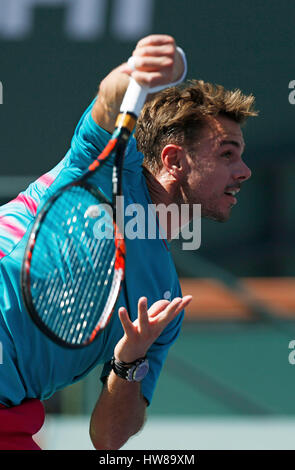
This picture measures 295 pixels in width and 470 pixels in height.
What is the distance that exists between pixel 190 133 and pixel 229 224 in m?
3.31

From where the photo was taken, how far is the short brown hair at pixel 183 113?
218 cm

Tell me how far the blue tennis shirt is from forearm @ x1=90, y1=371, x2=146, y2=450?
63 millimetres

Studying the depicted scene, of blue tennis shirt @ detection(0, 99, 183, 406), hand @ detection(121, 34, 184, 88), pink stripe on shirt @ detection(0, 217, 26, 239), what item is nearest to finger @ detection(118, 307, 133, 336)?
blue tennis shirt @ detection(0, 99, 183, 406)

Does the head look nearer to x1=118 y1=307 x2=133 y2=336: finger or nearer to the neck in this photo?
the neck

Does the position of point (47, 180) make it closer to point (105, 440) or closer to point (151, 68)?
point (151, 68)

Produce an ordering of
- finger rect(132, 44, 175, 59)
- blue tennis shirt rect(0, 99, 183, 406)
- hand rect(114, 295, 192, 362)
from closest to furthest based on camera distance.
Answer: finger rect(132, 44, 175, 59), hand rect(114, 295, 192, 362), blue tennis shirt rect(0, 99, 183, 406)

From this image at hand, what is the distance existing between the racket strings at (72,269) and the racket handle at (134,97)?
0.19 meters

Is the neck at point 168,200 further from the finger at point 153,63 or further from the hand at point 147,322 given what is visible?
the finger at point 153,63

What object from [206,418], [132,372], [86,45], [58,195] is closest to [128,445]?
[206,418]

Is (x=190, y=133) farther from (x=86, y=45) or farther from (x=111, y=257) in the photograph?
(x=86, y=45)

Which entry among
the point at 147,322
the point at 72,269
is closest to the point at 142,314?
the point at 147,322

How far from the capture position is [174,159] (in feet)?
7.19

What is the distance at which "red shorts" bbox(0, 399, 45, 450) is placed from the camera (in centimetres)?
208

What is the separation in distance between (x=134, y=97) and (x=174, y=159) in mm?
422
